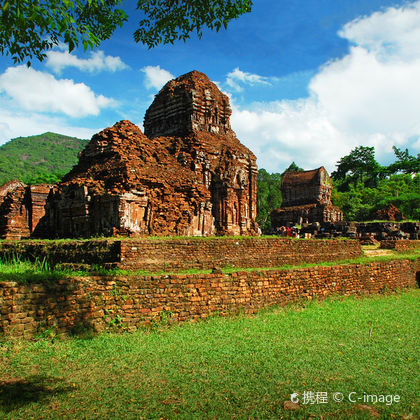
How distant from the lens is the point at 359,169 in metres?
61.5

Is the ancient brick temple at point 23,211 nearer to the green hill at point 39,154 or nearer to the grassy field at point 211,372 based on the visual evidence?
the grassy field at point 211,372

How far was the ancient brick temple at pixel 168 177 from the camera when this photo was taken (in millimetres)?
13320

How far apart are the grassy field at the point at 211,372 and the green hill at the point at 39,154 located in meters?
68.9

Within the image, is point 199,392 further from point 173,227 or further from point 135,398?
point 173,227

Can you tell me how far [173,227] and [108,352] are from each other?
9.64 m

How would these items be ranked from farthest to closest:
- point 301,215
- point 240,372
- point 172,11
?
1. point 301,215
2. point 172,11
3. point 240,372

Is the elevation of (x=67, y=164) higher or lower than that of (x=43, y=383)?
higher

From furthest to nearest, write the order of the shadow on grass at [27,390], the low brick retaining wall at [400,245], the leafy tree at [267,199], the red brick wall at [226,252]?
the leafy tree at [267,199] → the low brick retaining wall at [400,245] → the red brick wall at [226,252] → the shadow on grass at [27,390]

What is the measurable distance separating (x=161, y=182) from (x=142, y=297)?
833 centimetres

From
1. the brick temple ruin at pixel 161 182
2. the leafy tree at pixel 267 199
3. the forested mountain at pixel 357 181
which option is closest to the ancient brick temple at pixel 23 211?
the brick temple ruin at pixel 161 182

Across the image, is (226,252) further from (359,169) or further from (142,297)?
(359,169)

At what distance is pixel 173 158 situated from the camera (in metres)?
16.6

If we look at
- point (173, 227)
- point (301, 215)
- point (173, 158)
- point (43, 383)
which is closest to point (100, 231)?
point (173, 227)

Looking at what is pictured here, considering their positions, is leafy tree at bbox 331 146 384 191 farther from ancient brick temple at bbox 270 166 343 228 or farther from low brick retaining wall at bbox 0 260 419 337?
low brick retaining wall at bbox 0 260 419 337
